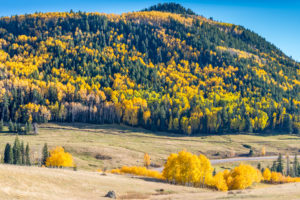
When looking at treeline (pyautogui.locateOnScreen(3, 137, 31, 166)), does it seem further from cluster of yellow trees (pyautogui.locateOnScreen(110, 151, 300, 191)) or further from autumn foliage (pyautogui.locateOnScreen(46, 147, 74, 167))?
cluster of yellow trees (pyautogui.locateOnScreen(110, 151, 300, 191))

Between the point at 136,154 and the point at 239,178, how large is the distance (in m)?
63.2

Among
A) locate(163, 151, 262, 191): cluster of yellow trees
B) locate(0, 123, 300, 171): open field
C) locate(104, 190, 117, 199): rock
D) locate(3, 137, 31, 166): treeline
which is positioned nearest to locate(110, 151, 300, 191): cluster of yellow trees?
locate(163, 151, 262, 191): cluster of yellow trees

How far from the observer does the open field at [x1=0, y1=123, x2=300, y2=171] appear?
5246 inches

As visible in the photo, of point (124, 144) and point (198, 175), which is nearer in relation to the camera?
point (198, 175)

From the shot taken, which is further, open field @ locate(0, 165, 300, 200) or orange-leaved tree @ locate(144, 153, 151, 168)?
orange-leaved tree @ locate(144, 153, 151, 168)

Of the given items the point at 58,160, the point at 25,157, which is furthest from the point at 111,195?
the point at 25,157

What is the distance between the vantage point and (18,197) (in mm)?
43656

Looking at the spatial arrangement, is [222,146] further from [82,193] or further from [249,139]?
[82,193]

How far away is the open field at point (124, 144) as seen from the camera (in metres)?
133

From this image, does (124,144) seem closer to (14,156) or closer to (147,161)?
(147,161)

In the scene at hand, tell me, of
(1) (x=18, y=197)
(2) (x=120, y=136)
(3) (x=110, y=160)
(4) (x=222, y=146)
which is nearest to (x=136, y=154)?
(3) (x=110, y=160)

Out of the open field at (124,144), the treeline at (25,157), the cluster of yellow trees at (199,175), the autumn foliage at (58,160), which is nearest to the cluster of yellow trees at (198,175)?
the cluster of yellow trees at (199,175)

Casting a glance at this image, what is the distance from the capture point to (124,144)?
161m

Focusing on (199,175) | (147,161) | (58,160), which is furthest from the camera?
(147,161)
